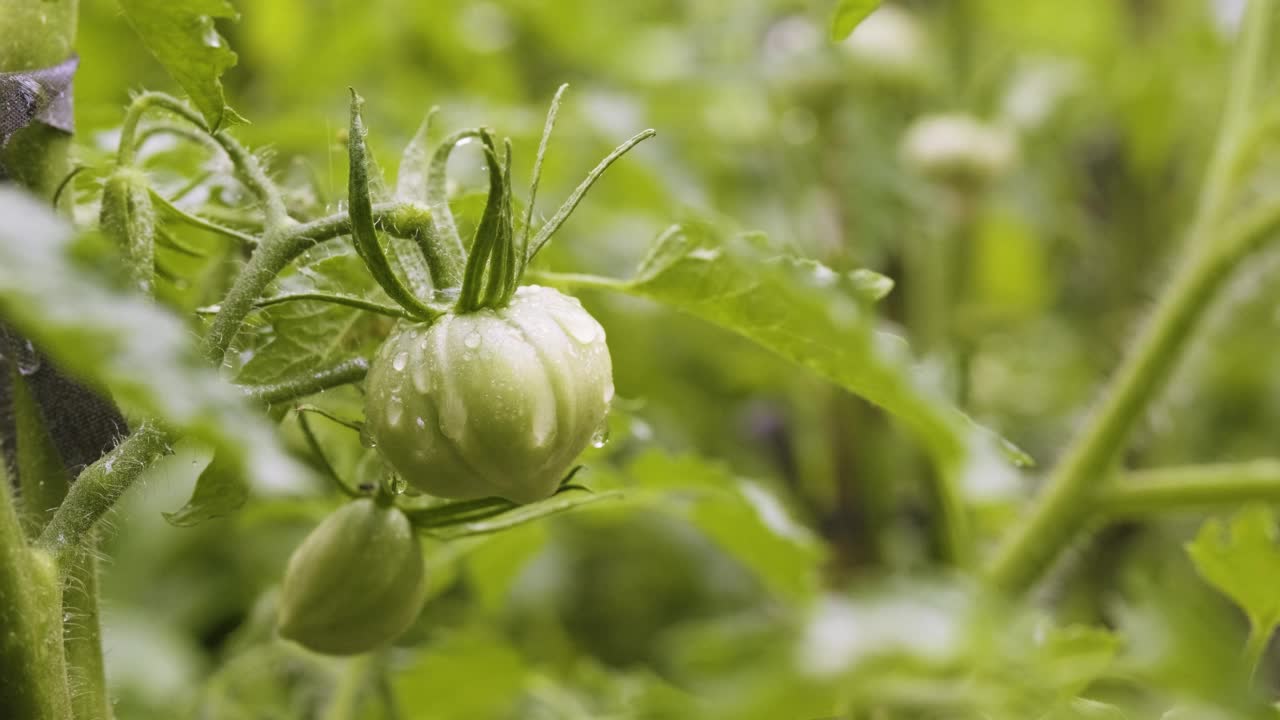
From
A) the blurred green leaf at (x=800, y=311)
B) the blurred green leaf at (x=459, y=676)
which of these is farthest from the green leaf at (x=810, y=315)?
the blurred green leaf at (x=459, y=676)

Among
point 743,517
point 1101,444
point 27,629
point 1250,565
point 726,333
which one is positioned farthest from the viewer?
point 726,333

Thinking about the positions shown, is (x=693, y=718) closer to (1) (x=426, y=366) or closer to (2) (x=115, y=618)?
(1) (x=426, y=366)

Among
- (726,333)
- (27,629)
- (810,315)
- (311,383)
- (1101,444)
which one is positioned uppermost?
(726,333)

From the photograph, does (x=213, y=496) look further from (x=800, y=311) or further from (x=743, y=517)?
(x=743, y=517)

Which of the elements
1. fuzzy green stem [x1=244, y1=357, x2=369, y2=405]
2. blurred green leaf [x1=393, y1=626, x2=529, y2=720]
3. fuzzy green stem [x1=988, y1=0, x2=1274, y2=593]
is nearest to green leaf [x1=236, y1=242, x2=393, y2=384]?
fuzzy green stem [x1=244, y1=357, x2=369, y2=405]

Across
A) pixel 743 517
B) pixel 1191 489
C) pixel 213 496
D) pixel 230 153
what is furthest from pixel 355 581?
pixel 1191 489

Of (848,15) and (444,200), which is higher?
(848,15)

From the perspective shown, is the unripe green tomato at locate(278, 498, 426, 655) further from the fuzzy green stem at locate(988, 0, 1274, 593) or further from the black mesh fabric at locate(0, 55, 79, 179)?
the fuzzy green stem at locate(988, 0, 1274, 593)

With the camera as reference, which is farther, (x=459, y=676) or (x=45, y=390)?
(x=459, y=676)
